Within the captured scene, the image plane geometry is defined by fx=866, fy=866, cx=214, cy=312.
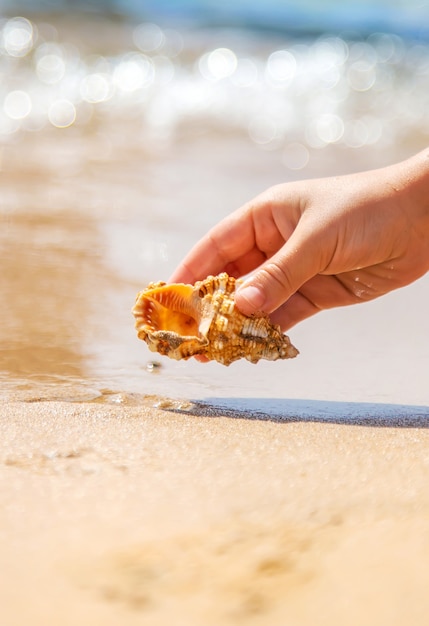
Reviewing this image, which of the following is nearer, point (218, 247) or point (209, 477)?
point (209, 477)

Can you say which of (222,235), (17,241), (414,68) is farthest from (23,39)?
(222,235)

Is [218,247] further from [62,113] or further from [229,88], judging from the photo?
[229,88]

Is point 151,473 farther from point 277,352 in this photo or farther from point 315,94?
point 315,94

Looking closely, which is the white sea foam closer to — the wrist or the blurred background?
the blurred background

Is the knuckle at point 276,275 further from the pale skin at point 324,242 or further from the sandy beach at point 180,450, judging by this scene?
the sandy beach at point 180,450

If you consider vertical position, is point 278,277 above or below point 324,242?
below

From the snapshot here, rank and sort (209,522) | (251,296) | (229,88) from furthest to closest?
(229,88) → (251,296) → (209,522)

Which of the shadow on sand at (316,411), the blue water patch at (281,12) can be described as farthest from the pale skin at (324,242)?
the blue water patch at (281,12)

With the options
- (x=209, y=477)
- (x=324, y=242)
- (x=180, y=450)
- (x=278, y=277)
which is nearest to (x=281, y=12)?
(x=324, y=242)

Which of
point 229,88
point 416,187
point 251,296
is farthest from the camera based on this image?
point 229,88
